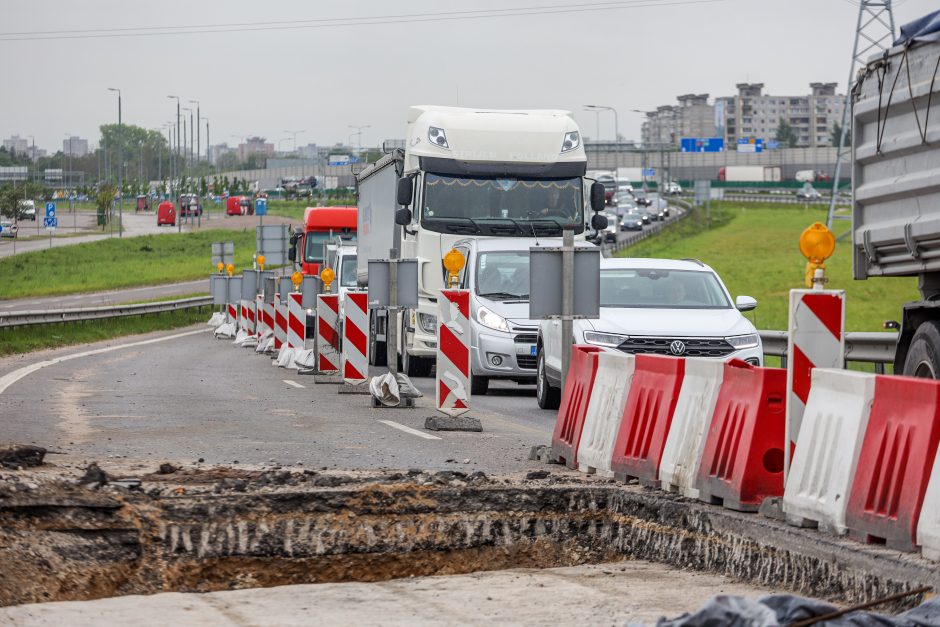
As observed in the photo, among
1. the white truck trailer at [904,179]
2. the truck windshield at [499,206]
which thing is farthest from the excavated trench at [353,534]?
the truck windshield at [499,206]

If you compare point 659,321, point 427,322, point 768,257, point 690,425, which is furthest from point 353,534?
point 768,257

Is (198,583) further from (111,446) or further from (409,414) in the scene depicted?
(409,414)

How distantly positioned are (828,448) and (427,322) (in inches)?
611

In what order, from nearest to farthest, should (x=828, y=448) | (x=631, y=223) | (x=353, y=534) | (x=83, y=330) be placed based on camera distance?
(x=828, y=448) → (x=353, y=534) → (x=83, y=330) → (x=631, y=223)

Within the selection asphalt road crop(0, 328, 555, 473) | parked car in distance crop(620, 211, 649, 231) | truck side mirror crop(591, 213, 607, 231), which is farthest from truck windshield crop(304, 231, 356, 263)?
parked car in distance crop(620, 211, 649, 231)

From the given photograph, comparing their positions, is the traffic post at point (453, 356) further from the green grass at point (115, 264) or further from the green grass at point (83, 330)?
the green grass at point (115, 264)

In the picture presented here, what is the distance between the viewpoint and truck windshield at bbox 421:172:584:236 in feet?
73.4

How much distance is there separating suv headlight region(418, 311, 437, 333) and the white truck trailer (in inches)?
435

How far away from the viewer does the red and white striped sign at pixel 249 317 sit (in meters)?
36.4

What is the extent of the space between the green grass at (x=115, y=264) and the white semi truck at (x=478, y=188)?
46.1m

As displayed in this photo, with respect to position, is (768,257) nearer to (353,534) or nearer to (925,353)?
(925,353)

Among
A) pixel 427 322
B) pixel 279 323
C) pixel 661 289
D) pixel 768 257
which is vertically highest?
pixel 661 289

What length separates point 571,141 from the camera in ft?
75.8

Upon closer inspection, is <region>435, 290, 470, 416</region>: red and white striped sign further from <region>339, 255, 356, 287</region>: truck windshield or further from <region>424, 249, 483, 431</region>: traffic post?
<region>339, 255, 356, 287</region>: truck windshield
